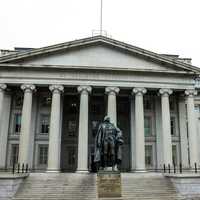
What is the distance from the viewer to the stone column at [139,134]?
2771 centimetres

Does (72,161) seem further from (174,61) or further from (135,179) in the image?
(174,61)

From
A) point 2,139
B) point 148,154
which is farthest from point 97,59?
point 2,139

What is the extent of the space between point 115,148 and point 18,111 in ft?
70.4

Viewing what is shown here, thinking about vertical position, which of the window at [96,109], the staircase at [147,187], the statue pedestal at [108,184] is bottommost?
the staircase at [147,187]

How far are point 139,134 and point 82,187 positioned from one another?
31.1 ft

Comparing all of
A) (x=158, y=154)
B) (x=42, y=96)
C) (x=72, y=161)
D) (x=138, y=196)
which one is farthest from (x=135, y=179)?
(x=42, y=96)

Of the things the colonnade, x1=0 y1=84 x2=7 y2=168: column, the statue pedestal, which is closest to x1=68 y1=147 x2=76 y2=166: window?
the colonnade

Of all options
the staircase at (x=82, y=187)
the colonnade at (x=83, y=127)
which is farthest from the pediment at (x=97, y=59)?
the staircase at (x=82, y=187)

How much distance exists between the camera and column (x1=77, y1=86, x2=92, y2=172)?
89.2ft

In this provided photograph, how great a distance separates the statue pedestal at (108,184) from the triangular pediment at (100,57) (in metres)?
17.8

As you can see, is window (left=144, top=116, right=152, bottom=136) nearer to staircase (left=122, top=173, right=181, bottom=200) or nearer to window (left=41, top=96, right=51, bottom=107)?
staircase (left=122, top=173, right=181, bottom=200)

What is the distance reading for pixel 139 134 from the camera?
28234 mm

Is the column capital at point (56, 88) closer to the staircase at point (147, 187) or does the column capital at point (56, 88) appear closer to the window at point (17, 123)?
the window at point (17, 123)

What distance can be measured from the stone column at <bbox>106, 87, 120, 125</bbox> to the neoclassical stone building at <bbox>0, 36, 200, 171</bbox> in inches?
2.1
